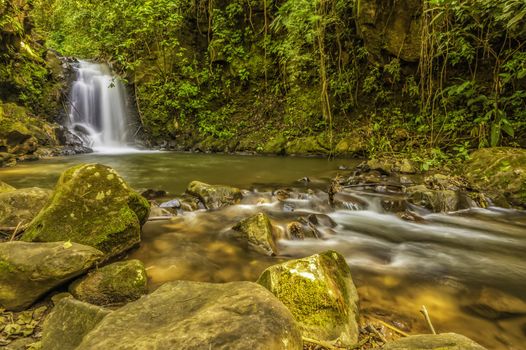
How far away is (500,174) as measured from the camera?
5.18m

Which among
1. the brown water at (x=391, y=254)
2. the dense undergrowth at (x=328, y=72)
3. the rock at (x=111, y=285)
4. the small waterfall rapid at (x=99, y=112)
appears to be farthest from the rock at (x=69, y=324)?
the small waterfall rapid at (x=99, y=112)

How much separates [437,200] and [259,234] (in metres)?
3.03

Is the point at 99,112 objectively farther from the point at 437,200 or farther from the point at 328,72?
the point at 437,200

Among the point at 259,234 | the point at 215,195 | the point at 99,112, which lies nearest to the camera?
the point at 259,234

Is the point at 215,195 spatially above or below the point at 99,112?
below

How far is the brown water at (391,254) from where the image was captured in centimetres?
234

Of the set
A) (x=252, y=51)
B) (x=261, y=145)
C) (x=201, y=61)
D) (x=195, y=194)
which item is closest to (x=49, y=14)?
(x=201, y=61)

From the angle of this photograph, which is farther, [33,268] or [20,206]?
[20,206]

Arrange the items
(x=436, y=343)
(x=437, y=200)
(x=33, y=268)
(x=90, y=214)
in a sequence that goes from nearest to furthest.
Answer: (x=436, y=343), (x=33, y=268), (x=90, y=214), (x=437, y=200)

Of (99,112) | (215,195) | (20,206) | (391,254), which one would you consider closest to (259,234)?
(391,254)

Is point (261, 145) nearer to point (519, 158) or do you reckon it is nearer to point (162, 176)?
point (162, 176)

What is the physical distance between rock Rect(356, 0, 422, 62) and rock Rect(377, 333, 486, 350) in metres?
8.58

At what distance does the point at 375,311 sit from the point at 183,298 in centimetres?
147

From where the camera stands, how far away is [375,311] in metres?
2.30
